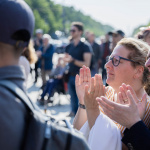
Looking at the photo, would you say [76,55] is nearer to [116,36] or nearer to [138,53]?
[116,36]

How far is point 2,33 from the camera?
106 cm

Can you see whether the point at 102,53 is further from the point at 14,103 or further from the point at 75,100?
the point at 14,103

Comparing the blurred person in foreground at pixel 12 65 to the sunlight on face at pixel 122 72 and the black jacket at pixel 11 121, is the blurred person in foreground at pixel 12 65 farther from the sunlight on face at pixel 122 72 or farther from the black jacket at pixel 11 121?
the sunlight on face at pixel 122 72

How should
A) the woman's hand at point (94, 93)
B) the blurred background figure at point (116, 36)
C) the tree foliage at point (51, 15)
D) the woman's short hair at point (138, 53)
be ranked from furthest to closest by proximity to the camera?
the tree foliage at point (51, 15) → the blurred background figure at point (116, 36) → the woman's short hair at point (138, 53) → the woman's hand at point (94, 93)

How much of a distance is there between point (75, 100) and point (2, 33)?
5196 millimetres

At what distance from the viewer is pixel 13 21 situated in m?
1.06

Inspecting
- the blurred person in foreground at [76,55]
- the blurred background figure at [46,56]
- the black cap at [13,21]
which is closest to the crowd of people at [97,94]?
the black cap at [13,21]

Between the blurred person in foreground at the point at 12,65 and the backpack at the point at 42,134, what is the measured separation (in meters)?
0.02

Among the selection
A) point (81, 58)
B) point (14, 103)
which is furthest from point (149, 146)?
point (81, 58)

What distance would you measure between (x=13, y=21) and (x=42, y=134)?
0.44 m

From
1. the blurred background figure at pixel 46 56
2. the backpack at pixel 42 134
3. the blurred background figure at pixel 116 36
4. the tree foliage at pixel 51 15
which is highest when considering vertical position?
the backpack at pixel 42 134

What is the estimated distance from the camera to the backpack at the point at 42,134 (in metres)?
1.01

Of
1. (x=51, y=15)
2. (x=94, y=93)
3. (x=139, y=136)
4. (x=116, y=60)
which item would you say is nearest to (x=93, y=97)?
(x=94, y=93)

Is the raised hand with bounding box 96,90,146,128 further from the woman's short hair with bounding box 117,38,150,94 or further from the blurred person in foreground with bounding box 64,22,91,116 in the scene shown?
the blurred person in foreground with bounding box 64,22,91,116
